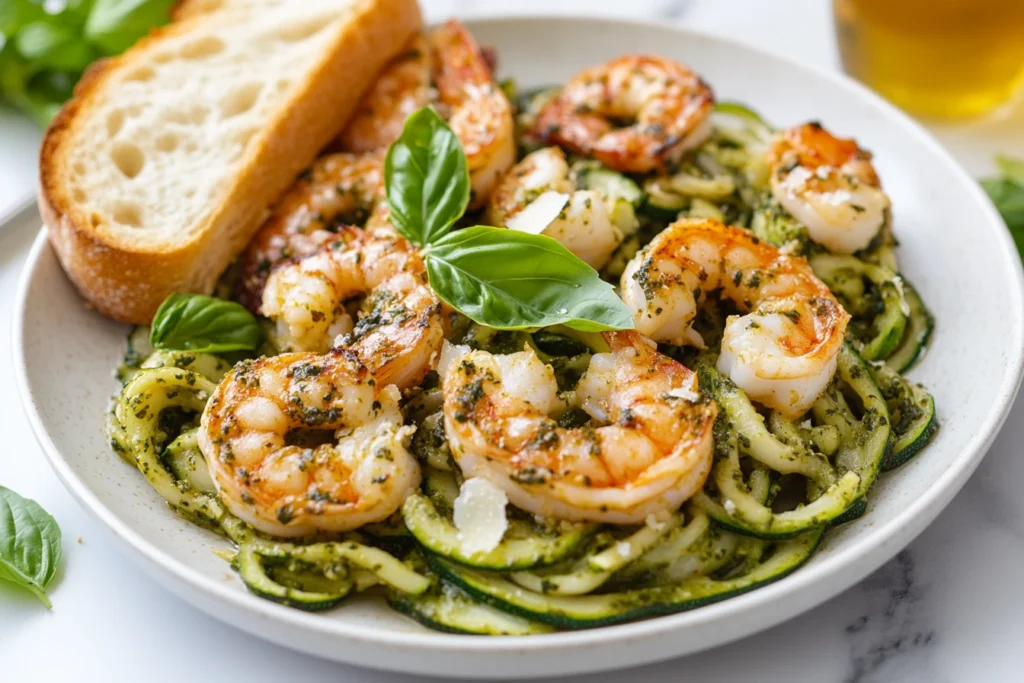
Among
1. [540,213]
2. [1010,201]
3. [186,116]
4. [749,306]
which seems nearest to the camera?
[749,306]

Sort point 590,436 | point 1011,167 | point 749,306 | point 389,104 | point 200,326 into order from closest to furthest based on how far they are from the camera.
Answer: point 590,436 → point 749,306 → point 200,326 → point 389,104 → point 1011,167

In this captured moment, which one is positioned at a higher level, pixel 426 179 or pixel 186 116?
pixel 426 179

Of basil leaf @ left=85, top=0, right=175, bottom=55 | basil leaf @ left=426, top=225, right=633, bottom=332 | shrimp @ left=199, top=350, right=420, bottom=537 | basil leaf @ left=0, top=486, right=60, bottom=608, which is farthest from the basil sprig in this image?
basil leaf @ left=85, top=0, right=175, bottom=55

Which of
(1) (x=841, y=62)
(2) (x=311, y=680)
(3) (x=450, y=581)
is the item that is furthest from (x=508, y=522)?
(1) (x=841, y=62)

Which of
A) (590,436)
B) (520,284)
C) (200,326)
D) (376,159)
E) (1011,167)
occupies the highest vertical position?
(520,284)

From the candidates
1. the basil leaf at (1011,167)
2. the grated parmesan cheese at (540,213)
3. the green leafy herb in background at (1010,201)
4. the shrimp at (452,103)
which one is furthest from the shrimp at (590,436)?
the basil leaf at (1011,167)

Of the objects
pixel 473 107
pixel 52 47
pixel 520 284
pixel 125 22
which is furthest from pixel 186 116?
pixel 520 284

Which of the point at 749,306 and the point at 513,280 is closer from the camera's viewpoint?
the point at 513,280

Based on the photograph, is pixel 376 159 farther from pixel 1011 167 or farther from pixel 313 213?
pixel 1011 167

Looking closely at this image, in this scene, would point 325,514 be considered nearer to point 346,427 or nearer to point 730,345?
point 346,427
